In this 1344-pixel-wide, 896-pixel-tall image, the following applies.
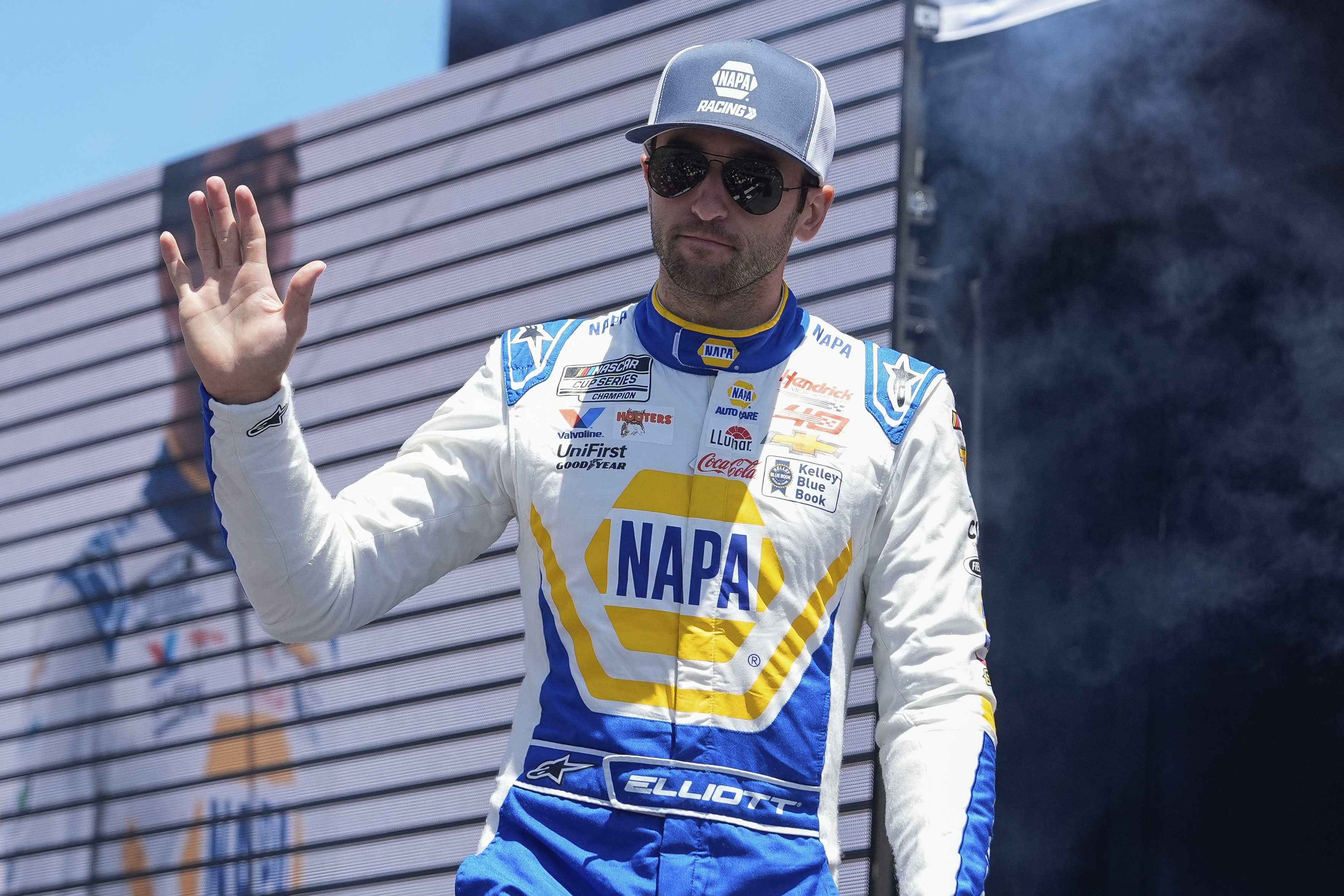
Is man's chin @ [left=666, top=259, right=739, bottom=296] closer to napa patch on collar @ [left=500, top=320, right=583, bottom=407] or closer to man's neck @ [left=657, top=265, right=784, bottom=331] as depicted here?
man's neck @ [left=657, top=265, right=784, bottom=331]

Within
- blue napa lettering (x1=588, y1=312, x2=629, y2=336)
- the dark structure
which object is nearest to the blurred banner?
the dark structure

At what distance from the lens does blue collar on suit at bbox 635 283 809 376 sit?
2258 mm

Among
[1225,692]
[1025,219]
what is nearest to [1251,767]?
[1225,692]

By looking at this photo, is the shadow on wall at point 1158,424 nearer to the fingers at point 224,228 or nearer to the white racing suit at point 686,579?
the white racing suit at point 686,579

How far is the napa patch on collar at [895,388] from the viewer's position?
2.22 metres

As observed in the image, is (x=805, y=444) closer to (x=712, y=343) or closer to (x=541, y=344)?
(x=712, y=343)

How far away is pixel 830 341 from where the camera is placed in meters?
2.38

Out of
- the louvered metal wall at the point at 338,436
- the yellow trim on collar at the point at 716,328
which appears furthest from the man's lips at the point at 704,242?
the louvered metal wall at the point at 338,436

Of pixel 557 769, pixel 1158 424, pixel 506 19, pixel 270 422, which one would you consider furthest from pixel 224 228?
pixel 506 19

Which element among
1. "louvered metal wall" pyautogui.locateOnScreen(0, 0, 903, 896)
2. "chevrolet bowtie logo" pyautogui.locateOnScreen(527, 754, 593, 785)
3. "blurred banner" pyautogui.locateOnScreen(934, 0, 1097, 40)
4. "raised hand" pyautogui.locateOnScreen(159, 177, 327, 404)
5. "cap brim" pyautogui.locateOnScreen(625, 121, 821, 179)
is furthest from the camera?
"louvered metal wall" pyautogui.locateOnScreen(0, 0, 903, 896)

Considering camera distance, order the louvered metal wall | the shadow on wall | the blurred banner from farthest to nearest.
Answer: the louvered metal wall, the blurred banner, the shadow on wall

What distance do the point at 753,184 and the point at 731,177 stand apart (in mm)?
36

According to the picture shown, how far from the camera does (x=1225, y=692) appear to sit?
3912 millimetres

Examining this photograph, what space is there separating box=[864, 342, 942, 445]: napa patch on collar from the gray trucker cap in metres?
0.33
